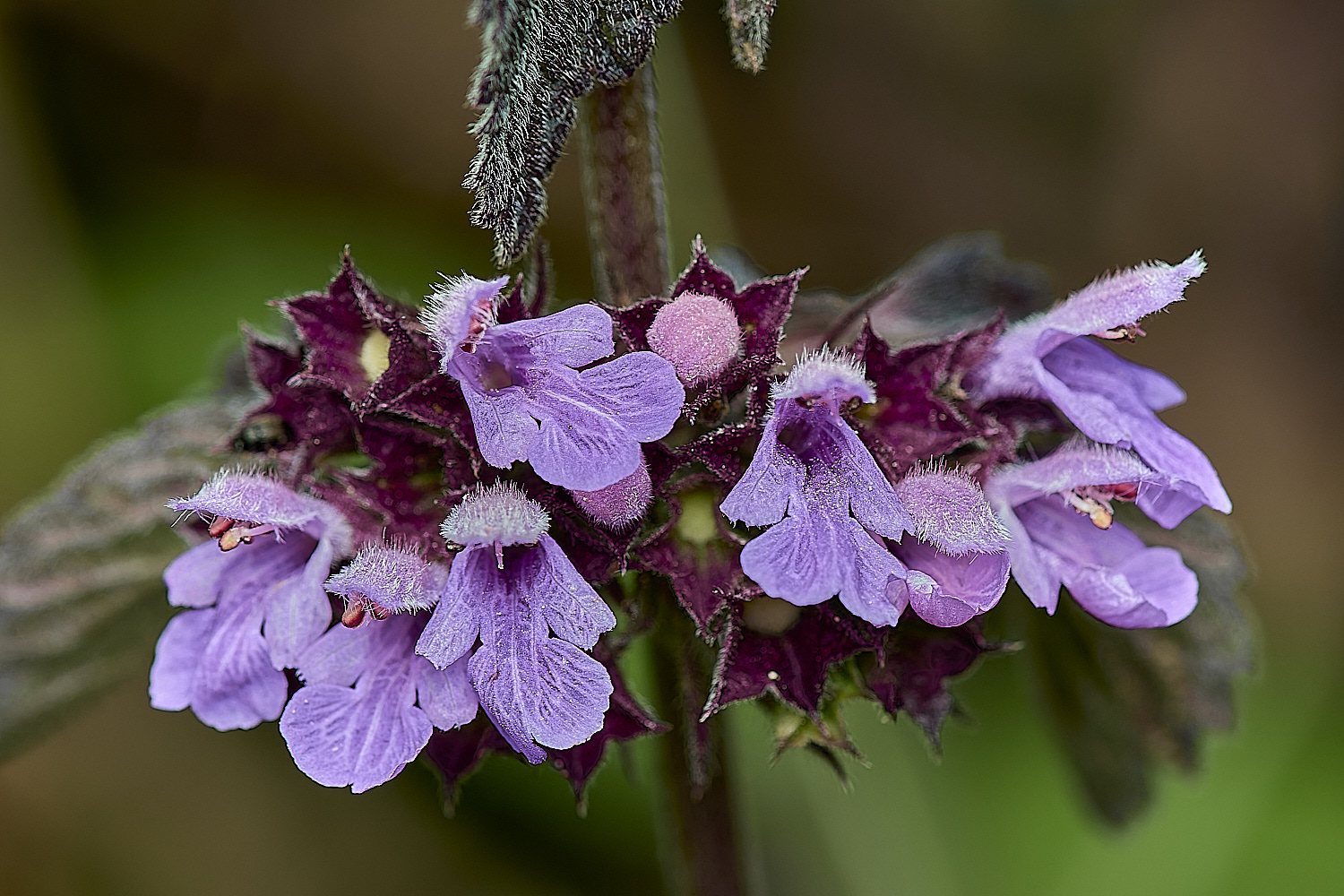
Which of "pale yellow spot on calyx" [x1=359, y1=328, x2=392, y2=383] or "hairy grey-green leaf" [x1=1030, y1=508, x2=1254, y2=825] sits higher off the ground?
"pale yellow spot on calyx" [x1=359, y1=328, x2=392, y2=383]

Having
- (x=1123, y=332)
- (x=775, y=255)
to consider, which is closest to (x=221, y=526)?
(x=1123, y=332)

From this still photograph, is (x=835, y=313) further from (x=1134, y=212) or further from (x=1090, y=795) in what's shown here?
(x=1134, y=212)

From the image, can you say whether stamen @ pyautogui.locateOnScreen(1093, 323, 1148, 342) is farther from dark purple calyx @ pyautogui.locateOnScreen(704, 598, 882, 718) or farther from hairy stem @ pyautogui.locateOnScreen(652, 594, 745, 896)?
hairy stem @ pyautogui.locateOnScreen(652, 594, 745, 896)

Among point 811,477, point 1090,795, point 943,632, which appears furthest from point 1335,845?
point 811,477

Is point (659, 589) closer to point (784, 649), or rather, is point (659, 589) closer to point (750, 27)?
point (784, 649)

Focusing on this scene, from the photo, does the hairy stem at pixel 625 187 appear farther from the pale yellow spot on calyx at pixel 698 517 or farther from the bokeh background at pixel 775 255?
the bokeh background at pixel 775 255

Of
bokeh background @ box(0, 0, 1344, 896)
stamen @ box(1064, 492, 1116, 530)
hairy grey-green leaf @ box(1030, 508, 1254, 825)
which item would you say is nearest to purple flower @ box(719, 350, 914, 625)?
stamen @ box(1064, 492, 1116, 530)
